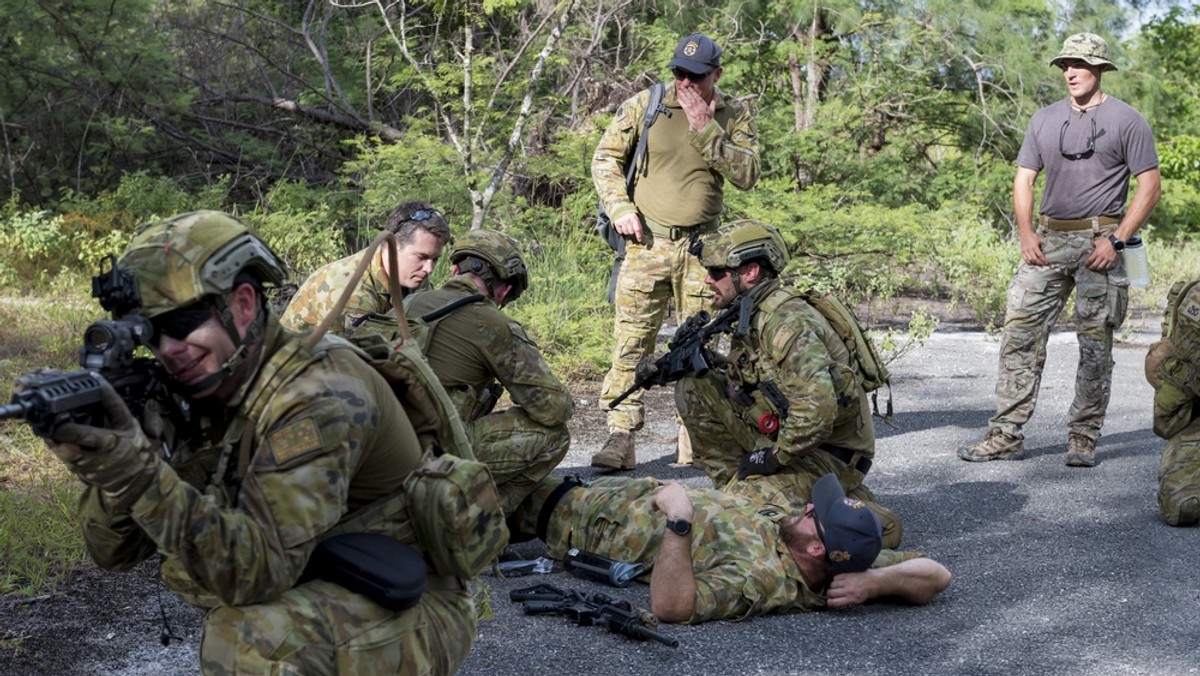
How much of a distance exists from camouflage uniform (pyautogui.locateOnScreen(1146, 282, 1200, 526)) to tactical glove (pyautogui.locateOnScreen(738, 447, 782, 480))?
77.3 inches

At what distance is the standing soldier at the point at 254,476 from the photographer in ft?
8.77

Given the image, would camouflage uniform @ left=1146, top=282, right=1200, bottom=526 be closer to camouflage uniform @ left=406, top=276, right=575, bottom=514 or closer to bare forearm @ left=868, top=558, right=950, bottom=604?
bare forearm @ left=868, top=558, right=950, bottom=604

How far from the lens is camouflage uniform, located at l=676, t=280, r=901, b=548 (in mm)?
5559

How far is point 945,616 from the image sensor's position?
16.2ft

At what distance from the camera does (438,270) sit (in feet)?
33.0

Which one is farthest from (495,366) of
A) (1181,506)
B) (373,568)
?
(1181,506)

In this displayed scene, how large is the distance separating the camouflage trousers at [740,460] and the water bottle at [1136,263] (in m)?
2.21

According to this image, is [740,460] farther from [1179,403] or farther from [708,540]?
[1179,403]

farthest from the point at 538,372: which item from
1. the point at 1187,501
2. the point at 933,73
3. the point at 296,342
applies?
the point at 933,73

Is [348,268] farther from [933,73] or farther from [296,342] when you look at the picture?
[933,73]

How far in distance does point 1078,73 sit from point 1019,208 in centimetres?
80

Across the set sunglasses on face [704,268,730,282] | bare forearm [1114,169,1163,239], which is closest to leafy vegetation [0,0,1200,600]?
bare forearm [1114,169,1163,239]

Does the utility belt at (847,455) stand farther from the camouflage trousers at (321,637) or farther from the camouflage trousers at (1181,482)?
the camouflage trousers at (321,637)

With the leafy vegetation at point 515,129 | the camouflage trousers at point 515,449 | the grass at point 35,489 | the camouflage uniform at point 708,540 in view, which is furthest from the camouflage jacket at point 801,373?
the leafy vegetation at point 515,129
